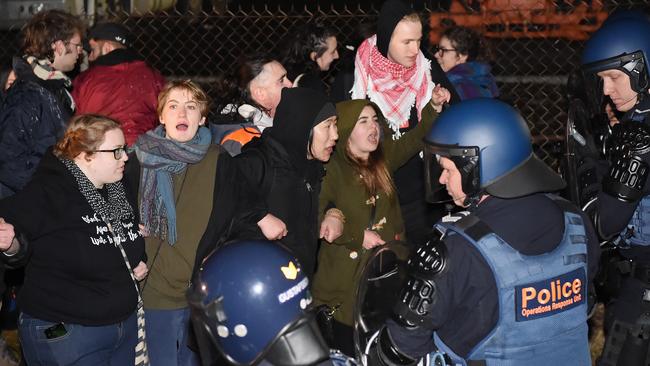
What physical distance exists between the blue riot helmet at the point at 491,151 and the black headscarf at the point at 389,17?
8.36 feet

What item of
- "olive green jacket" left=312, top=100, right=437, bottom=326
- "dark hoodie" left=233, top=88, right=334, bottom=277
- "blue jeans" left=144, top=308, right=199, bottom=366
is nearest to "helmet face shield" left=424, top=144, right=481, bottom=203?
"dark hoodie" left=233, top=88, right=334, bottom=277

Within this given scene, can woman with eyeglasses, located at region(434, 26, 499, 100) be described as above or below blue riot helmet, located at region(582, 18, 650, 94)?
below

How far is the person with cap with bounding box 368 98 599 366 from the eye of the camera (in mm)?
3639

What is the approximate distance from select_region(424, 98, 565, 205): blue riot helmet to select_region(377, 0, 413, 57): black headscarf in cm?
255

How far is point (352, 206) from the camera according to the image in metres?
5.75

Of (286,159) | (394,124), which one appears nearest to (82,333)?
(286,159)

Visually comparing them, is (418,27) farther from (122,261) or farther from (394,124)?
(122,261)

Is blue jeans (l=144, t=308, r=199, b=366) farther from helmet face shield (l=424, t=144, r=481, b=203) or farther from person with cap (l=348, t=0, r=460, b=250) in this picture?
helmet face shield (l=424, t=144, r=481, b=203)

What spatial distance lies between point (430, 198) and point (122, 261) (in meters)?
1.61

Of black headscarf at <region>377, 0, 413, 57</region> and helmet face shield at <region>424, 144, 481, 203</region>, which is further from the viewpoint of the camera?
black headscarf at <region>377, 0, 413, 57</region>

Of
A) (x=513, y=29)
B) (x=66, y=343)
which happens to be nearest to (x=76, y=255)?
(x=66, y=343)

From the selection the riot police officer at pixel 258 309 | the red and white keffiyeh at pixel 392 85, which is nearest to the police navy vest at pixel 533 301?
the riot police officer at pixel 258 309

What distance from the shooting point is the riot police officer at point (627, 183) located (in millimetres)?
4906

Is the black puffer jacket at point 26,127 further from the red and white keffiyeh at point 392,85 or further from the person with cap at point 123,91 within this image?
the red and white keffiyeh at point 392,85
